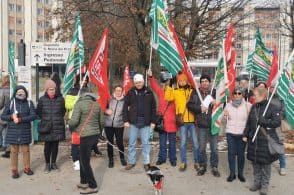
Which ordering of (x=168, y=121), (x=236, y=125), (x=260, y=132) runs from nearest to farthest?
(x=260, y=132) → (x=236, y=125) → (x=168, y=121)

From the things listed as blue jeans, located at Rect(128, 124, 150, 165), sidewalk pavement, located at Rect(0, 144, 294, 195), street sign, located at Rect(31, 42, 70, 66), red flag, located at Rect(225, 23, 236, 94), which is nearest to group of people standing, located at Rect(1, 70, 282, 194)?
blue jeans, located at Rect(128, 124, 150, 165)

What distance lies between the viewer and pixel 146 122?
27.2 ft

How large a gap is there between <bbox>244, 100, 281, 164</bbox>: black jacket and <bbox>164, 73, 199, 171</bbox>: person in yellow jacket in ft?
4.50

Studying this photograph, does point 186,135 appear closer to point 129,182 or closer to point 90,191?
point 129,182

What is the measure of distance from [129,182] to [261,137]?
2.29 metres

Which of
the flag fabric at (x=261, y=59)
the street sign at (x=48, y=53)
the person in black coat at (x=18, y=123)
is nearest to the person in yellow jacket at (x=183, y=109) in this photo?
the person in black coat at (x=18, y=123)

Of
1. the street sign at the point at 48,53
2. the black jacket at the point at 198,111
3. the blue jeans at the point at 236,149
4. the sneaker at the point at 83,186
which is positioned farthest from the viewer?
the street sign at the point at 48,53

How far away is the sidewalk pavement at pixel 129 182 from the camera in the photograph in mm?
7255

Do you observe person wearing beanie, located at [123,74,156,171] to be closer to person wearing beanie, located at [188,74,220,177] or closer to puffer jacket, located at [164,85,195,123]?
puffer jacket, located at [164,85,195,123]

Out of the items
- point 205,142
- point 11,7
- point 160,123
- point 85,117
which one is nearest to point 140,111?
point 160,123

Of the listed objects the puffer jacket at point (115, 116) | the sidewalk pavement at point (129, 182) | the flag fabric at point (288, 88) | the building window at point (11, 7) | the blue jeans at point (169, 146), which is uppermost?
the building window at point (11, 7)

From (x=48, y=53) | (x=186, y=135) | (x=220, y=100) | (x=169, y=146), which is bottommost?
(x=169, y=146)

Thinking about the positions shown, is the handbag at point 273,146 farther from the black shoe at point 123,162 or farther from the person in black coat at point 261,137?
the black shoe at point 123,162

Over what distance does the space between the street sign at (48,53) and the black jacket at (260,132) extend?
6.22 m
